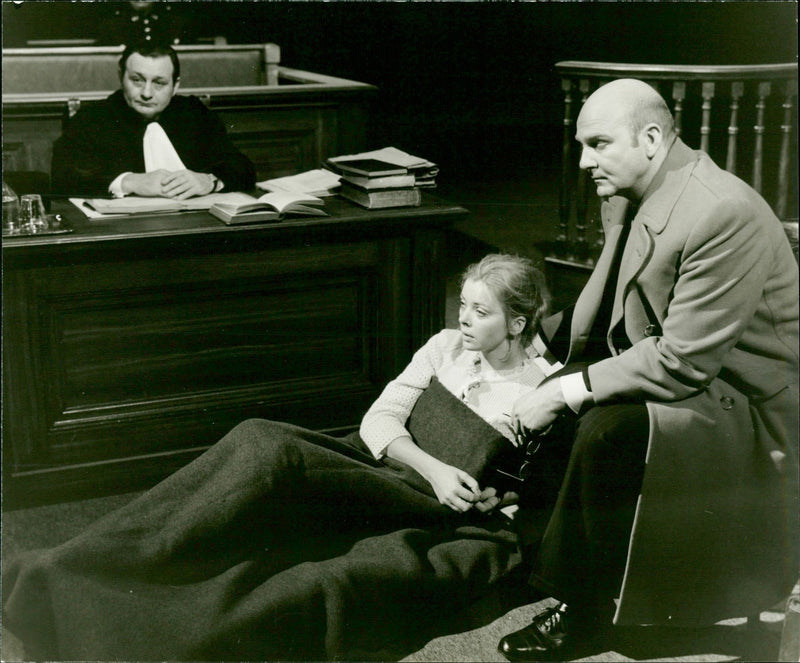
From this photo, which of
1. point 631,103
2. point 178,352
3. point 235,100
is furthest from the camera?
point 235,100

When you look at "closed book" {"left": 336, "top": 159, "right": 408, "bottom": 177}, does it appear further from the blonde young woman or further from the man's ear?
the man's ear

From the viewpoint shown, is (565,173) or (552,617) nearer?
(552,617)

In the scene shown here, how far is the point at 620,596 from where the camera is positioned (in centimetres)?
196

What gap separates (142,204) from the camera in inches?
108

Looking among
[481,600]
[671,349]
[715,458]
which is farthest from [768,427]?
[481,600]

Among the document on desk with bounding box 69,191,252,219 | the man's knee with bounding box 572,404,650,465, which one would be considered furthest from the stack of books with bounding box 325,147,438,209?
the man's knee with bounding box 572,404,650,465

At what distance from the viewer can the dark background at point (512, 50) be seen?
6.55 feet

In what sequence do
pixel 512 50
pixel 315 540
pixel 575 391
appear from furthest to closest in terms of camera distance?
pixel 512 50 < pixel 315 540 < pixel 575 391

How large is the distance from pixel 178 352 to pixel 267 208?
489 millimetres

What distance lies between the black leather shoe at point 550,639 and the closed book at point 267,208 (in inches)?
52.4

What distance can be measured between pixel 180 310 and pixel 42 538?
0.71 metres

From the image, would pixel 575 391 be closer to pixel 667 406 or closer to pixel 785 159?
pixel 667 406

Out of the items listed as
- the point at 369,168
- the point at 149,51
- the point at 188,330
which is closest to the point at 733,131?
the point at 369,168

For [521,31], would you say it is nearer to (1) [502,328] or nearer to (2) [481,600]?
(1) [502,328]
